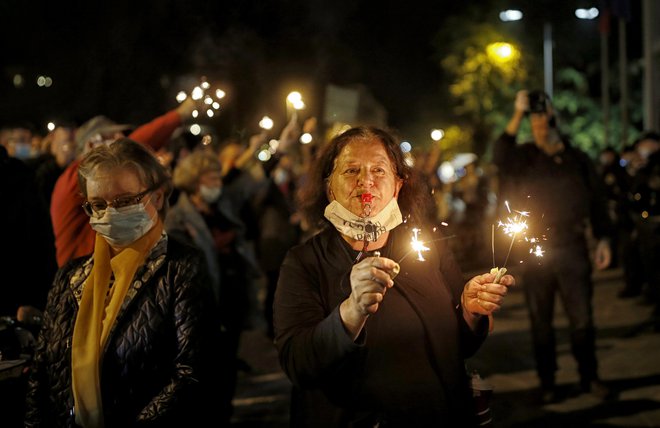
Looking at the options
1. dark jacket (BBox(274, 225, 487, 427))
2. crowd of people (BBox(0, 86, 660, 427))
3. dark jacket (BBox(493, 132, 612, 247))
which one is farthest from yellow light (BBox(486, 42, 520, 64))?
dark jacket (BBox(274, 225, 487, 427))

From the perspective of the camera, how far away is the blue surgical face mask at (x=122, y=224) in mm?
3666

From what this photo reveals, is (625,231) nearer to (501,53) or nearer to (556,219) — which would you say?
(556,219)

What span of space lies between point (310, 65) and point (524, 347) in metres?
27.4

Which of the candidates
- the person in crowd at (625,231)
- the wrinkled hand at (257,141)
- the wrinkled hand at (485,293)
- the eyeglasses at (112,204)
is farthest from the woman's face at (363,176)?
the person in crowd at (625,231)

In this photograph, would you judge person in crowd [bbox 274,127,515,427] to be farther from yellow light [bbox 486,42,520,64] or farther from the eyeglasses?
yellow light [bbox 486,42,520,64]

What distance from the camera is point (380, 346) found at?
3.18 metres

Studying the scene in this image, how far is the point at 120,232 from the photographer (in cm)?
368

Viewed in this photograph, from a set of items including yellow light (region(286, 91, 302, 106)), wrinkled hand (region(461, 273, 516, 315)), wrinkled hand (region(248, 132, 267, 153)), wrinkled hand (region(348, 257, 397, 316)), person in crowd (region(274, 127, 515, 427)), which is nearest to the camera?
wrinkled hand (region(348, 257, 397, 316))

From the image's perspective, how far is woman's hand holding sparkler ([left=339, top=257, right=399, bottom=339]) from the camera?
2.67 metres

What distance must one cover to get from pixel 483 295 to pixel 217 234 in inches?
175

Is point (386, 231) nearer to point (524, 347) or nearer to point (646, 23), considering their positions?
point (524, 347)

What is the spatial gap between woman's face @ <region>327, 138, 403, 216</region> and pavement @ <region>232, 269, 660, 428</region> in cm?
344

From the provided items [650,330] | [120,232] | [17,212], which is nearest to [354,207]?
[120,232]

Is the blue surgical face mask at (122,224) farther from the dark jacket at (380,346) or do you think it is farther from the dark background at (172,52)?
the dark background at (172,52)
